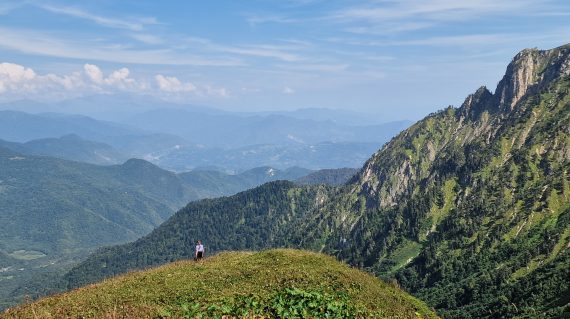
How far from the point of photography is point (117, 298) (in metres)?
35.8

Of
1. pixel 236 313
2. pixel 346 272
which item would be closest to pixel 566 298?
pixel 346 272

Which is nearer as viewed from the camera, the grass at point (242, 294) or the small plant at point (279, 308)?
the small plant at point (279, 308)

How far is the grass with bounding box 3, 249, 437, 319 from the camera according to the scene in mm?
28641

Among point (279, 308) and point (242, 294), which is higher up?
point (279, 308)

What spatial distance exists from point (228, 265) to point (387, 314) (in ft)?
57.1

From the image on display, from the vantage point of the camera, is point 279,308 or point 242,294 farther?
point 242,294

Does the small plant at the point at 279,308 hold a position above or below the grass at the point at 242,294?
above

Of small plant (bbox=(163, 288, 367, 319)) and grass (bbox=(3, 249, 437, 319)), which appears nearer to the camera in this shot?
small plant (bbox=(163, 288, 367, 319))

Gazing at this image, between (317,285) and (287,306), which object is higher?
(287,306)

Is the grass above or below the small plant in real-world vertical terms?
below

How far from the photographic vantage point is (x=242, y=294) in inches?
1356

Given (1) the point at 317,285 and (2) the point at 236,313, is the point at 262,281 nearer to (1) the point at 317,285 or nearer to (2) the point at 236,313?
(1) the point at 317,285

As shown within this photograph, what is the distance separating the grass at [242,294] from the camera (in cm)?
2864

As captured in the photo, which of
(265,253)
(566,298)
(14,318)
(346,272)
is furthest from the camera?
(566,298)
